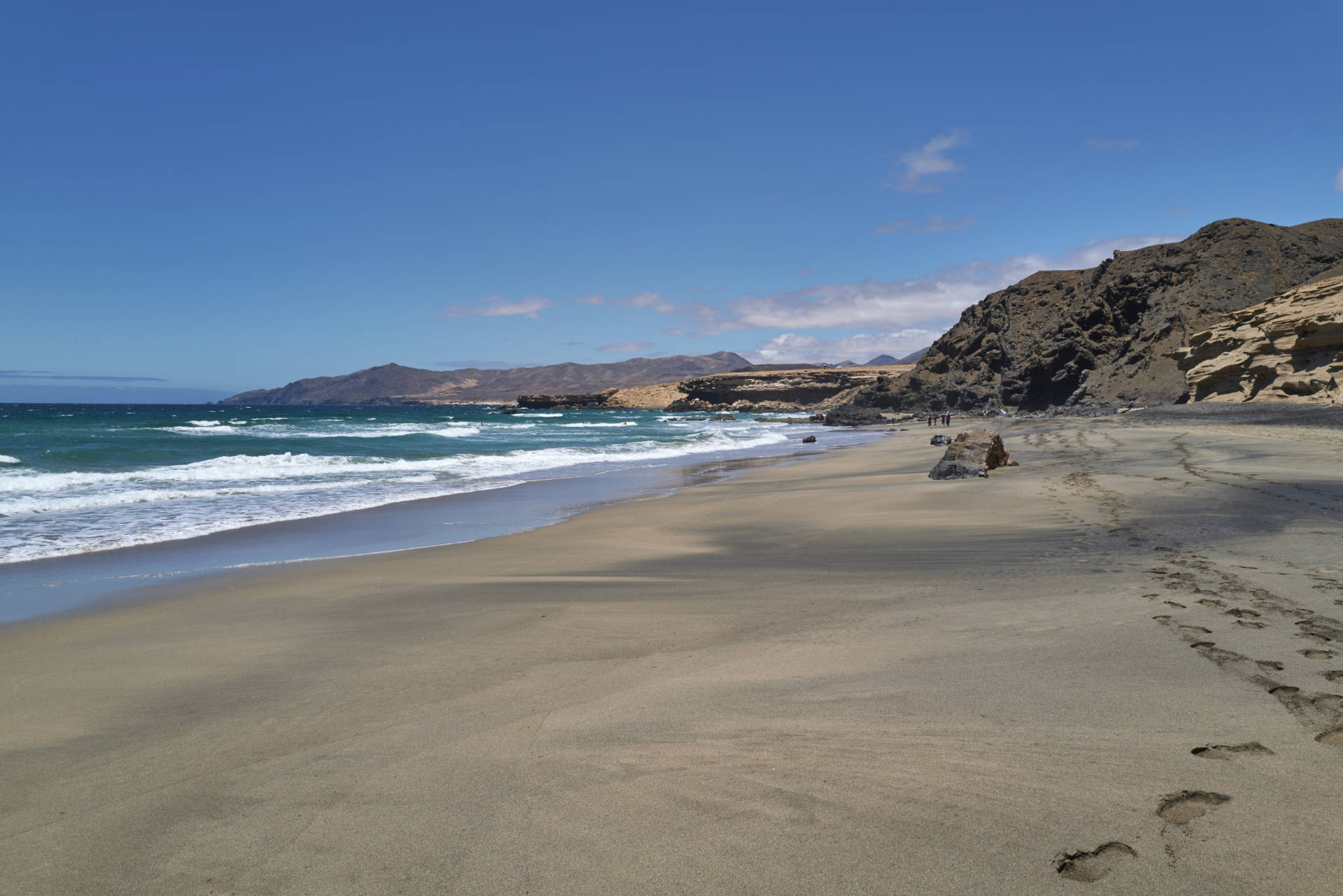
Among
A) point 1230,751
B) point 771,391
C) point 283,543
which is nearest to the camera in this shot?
point 1230,751

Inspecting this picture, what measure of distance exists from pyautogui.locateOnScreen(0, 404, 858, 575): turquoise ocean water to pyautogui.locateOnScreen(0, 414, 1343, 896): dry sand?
571 centimetres

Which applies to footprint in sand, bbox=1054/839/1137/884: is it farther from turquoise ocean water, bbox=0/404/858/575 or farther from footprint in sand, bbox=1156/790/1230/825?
turquoise ocean water, bbox=0/404/858/575

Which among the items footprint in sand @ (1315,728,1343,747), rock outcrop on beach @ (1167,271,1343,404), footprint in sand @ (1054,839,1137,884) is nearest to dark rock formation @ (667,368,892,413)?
rock outcrop on beach @ (1167,271,1343,404)

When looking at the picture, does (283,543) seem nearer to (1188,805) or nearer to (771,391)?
(1188,805)

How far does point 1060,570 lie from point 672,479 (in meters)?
13.1

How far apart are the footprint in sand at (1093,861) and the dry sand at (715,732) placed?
12 millimetres

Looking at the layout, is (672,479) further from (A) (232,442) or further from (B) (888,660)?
(A) (232,442)

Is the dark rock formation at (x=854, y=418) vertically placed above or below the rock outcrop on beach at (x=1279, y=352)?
below

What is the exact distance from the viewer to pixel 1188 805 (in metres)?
2.17

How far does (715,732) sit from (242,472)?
20282 millimetres

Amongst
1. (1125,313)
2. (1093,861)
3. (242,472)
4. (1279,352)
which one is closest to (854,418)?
(1125,313)

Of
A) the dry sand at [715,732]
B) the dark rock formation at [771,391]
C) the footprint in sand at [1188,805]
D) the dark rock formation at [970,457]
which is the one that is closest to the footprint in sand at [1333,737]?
the dry sand at [715,732]

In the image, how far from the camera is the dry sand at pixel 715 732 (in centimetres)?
210

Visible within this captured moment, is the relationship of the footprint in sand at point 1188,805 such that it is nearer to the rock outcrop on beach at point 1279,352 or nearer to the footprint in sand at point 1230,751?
the footprint in sand at point 1230,751
